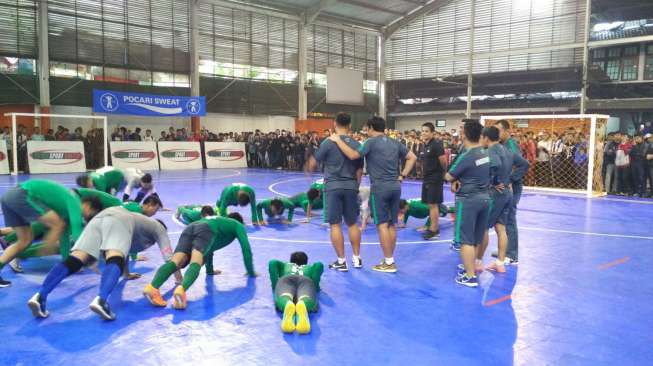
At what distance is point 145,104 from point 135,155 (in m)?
2.80

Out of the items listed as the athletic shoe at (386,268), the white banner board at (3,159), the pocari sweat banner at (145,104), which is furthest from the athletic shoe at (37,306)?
the pocari sweat banner at (145,104)

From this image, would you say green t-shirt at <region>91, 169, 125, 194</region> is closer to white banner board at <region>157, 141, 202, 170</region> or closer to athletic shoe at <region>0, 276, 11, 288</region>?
athletic shoe at <region>0, 276, 11, 288</region>

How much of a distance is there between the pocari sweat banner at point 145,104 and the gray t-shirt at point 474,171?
66.3 feet

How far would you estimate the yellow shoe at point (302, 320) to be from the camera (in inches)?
169

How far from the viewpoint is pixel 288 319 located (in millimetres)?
4328

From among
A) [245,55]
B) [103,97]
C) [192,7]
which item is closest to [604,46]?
[245,55]

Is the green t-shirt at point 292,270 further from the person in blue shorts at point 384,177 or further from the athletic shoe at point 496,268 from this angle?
the athletic shoe at point 496,268

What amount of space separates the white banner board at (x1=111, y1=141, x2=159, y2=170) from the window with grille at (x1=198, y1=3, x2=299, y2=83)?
7846 mm

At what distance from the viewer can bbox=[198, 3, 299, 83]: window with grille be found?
29.1 meters

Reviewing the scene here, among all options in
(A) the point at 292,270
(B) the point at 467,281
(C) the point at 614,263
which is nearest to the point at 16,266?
(A) the point at 292,270

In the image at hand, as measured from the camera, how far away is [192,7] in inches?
1103

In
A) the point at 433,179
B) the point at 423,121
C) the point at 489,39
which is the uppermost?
the point at 489,39

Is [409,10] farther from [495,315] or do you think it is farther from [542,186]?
[495,315]

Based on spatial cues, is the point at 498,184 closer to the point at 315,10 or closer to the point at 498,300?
the point at 498,300
